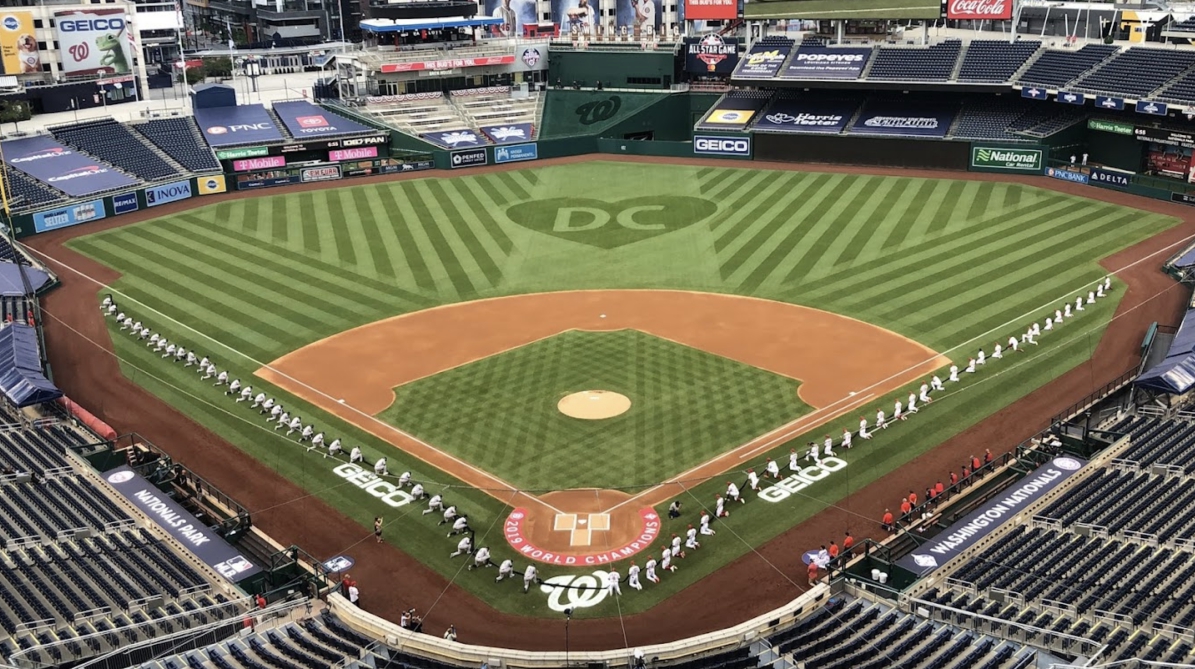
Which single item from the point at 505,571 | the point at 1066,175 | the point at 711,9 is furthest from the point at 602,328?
the point at 711,9

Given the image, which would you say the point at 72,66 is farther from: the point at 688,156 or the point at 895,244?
the point at 895,244

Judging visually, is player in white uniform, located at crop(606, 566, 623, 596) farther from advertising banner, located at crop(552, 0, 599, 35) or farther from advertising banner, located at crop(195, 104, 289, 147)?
advertising banner, located at crop(552, 0, 599, 35)

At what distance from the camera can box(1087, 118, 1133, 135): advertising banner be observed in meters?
66.4

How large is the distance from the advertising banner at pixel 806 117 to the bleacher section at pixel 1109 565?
4805cm

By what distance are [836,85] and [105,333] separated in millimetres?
53133

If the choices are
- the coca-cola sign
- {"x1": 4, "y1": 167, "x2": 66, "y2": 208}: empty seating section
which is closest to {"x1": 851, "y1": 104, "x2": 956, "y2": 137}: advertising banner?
the coca-cola sign

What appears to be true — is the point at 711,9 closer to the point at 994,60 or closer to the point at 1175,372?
the point at 994,60

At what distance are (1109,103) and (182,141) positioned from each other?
64600 millimetres

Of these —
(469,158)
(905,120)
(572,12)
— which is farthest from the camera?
(572,12)

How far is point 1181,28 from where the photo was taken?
73125 millimetres

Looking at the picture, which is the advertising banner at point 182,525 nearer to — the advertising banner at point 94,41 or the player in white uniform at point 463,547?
the player in white uniform at point 463,547

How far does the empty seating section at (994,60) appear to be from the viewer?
72000 mm

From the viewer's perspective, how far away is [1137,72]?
2638 inches

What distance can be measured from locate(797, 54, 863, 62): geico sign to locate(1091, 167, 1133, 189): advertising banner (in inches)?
792
